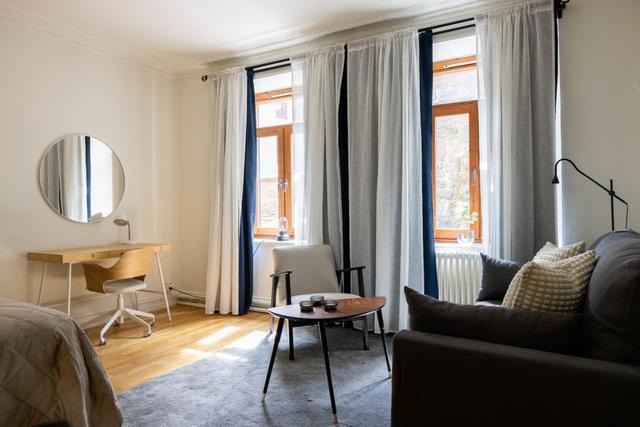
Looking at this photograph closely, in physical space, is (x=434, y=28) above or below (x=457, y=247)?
above

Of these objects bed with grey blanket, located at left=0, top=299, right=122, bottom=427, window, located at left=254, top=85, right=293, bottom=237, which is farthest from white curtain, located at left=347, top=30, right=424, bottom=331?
bed with grey blanket, located at left=0, top=299, right=122, bottom=427

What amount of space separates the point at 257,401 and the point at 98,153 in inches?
119

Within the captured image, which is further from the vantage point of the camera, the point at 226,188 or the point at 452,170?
the point at 226,188

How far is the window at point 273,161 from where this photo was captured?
4652mm

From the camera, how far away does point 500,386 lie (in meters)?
1.24

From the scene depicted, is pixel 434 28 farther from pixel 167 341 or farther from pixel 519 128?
pixel 167 341

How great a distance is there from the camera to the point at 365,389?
252 centimetres

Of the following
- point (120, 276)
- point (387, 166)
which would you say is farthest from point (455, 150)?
point (120, 276)

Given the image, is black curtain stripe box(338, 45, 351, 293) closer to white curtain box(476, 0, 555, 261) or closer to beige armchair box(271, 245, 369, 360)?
beige armchair box(271, 245, 369, 360)

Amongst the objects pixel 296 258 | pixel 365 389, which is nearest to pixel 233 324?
pixel 296 258

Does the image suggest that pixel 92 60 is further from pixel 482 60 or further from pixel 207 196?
pixel 482 60

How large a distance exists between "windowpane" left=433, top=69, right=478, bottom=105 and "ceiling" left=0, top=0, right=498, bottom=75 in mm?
634

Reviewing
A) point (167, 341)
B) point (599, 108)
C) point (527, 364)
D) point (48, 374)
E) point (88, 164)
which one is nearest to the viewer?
point (527, 364)

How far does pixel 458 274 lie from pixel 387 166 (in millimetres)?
1059
